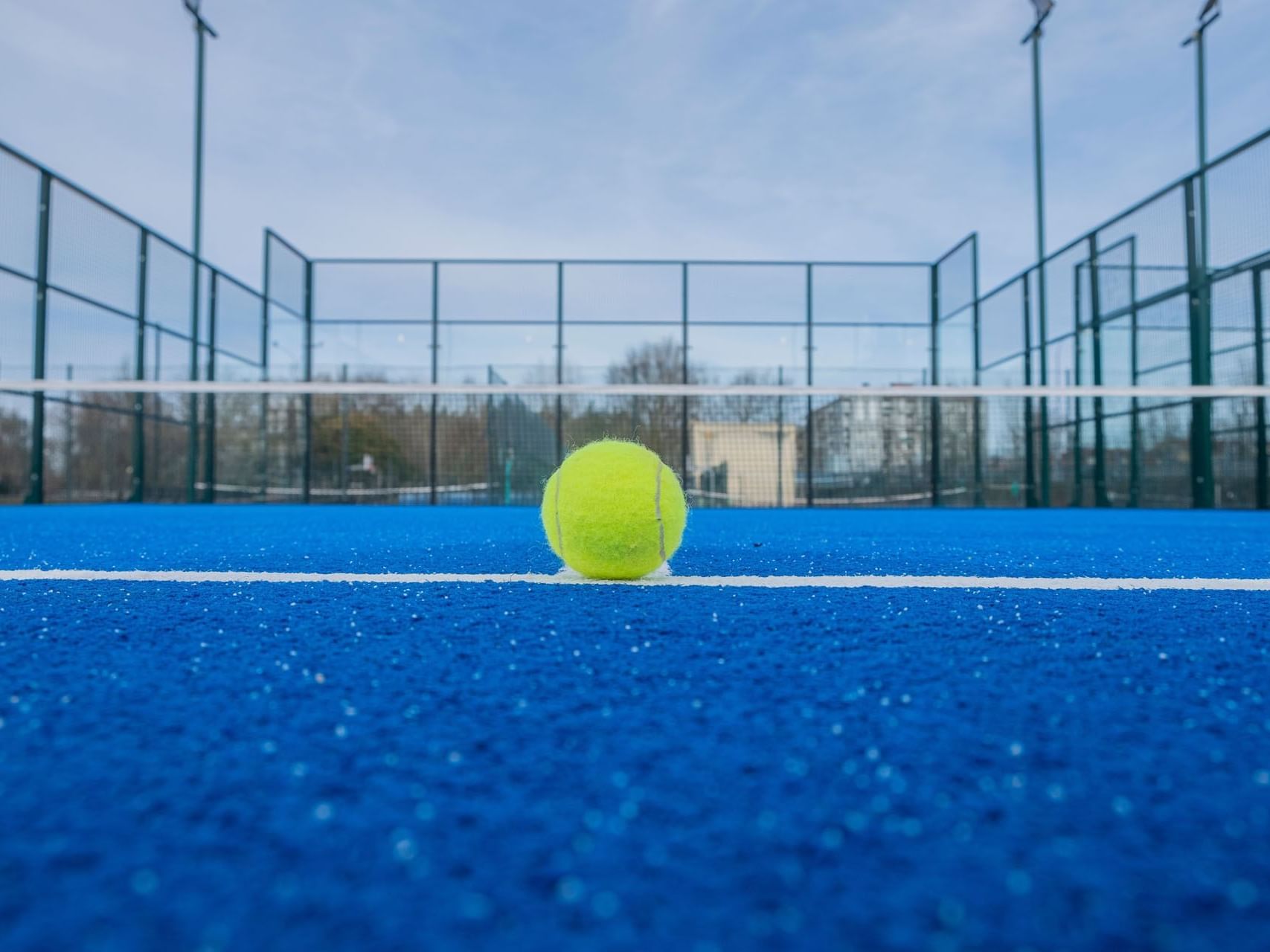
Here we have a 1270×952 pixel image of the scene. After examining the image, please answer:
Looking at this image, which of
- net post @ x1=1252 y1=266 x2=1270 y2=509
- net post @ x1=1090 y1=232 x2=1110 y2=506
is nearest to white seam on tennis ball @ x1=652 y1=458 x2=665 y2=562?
net post @ x1=1252 y1=266 x2=1270 y2=509

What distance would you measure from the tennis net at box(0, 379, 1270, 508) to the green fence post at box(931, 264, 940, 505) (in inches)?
1.2

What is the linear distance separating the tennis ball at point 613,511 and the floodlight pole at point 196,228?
1015cm

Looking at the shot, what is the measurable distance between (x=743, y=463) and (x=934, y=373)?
3843 mm

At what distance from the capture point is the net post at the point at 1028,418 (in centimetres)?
1053

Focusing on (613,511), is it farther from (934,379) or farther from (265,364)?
(265,364)

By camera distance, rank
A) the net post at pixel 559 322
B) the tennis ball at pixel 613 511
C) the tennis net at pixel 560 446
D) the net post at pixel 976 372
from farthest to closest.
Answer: the net post at pixel 559 322, the net post at pixel 976 372, the tennis net at pixel 560 446, the tennis ball at pixel 613 511

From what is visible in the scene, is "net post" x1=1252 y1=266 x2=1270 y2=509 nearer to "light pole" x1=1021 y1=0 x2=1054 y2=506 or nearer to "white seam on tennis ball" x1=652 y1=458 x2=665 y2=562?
"light pole" x1=1021 y1=0 x2=1054 y2=506

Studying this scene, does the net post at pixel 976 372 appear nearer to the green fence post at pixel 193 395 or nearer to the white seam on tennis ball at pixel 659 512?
the white seam on tennis ball at pixel 659 512

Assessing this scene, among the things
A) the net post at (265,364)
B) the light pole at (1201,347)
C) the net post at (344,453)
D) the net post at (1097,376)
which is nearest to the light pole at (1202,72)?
the light pole at (1201,347)

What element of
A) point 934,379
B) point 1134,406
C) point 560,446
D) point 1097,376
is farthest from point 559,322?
point 1134,406

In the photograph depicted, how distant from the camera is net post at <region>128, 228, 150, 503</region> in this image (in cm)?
946

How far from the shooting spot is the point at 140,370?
9.47 m

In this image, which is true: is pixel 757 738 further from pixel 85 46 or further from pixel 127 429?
pixel 85 46

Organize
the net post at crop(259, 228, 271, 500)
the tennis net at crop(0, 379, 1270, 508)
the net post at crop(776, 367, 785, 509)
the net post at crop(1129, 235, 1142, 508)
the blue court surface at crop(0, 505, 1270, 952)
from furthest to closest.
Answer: the net post at crop(259, 228, 271, 500)
the net post at crop(776, 367, 785, 509)
the tennis net at crop(0, 379, 1270, 508)
the net post at crop(1129, 235, 1142, 508)
the blue court surface at crop(0, 505, 1270, 952)
